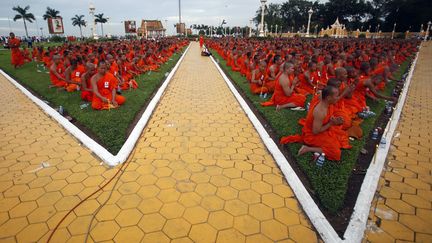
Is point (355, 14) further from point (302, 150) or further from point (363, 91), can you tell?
point (302, 150)

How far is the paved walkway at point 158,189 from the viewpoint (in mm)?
2963

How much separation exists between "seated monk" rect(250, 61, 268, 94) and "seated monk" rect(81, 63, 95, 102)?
504cm

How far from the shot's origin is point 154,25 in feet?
251

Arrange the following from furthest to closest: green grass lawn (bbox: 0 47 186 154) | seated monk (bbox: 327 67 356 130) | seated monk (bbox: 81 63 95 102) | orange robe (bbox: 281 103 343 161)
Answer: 1. seated monk (bbox: 81 63 95 102)
2. green grass lawn (bbox: 0 47 186 154)
3. seated monk (bbox: 327 67 356 130)
4. orange robe (bbox: 281 103 343 161)

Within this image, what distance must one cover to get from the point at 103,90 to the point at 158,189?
434 cm

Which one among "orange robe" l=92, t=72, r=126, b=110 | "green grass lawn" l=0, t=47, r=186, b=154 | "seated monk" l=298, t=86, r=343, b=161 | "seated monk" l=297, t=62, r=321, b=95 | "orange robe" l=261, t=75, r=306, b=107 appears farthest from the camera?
"seated monk" l=297, t=62, r=321, b=95

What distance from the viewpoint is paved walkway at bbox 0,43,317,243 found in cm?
296

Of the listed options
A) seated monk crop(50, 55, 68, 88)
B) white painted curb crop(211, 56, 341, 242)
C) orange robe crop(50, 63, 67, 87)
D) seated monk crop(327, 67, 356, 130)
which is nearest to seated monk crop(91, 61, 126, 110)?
seated monk crop(50, 55, 68, 88)

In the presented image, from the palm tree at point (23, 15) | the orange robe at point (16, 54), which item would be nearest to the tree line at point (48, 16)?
the palm tree at point (23, 15)

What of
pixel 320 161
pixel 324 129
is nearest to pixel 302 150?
pixel 320 161

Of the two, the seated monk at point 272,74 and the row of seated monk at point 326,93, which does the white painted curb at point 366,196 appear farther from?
the seated monk at point 272,74

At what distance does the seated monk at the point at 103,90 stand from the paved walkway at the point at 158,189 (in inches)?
49.0

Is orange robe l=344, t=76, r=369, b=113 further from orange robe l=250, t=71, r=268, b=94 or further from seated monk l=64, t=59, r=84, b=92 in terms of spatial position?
seated monk l=64, t=59, r=84, b=92

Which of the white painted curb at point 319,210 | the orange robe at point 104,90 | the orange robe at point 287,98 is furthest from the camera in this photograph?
the orange robe at point 287,98
